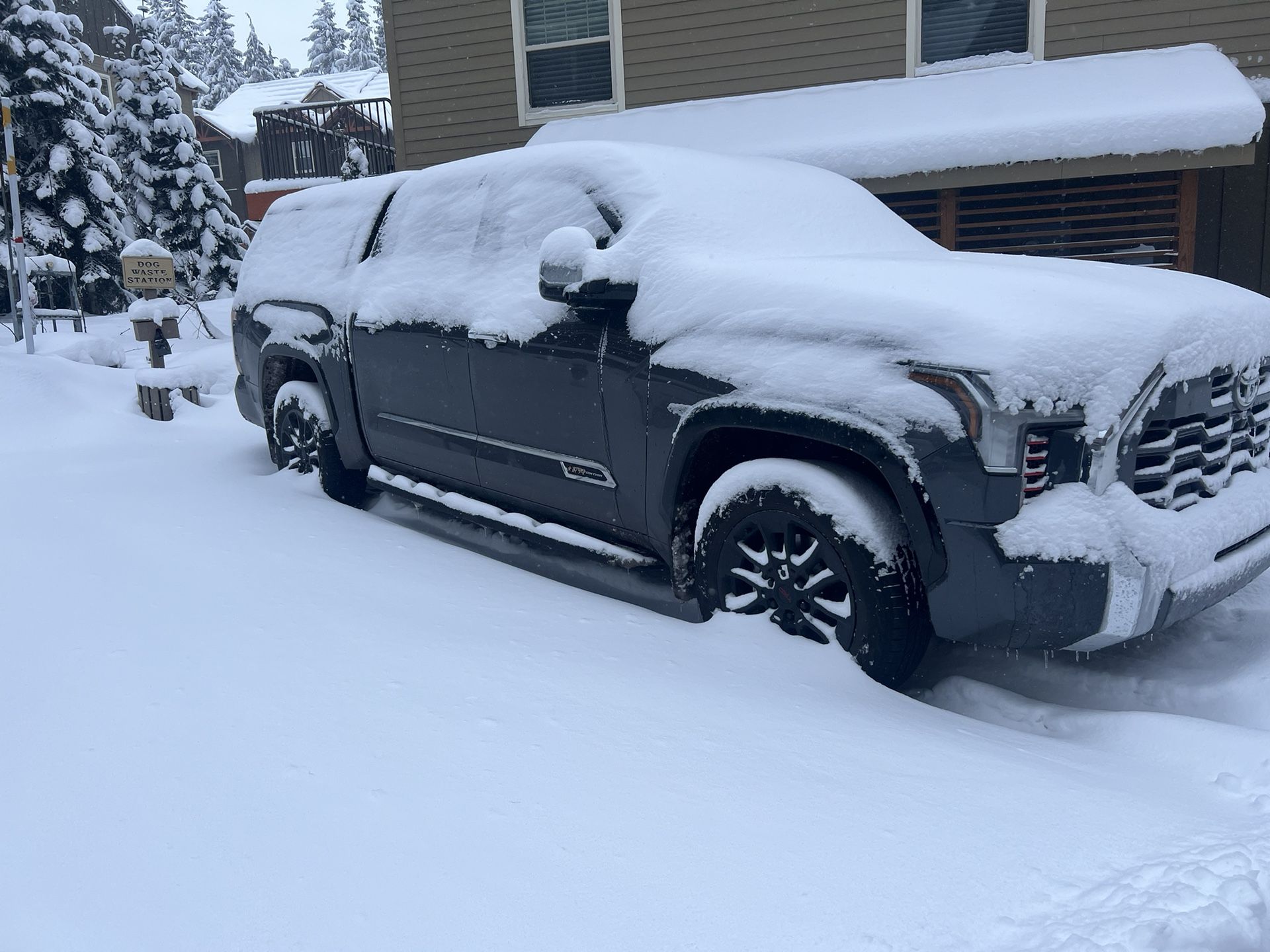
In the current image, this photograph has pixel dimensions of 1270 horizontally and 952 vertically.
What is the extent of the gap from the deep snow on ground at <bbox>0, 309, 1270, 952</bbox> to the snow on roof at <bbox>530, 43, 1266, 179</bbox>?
5.53 m

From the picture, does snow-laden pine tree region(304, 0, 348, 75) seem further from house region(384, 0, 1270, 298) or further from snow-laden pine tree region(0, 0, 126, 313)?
house region(384, 0, 1270, 298)

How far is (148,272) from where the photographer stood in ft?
28.1

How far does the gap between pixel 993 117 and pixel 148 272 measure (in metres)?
7.49

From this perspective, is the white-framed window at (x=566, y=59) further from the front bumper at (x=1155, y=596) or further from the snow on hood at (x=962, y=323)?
the front bumper at (x=1155, y=596)

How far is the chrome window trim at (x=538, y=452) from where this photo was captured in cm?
351

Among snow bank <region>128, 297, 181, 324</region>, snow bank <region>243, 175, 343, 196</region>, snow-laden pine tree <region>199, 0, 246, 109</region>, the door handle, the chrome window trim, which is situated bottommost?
the chrome window trim

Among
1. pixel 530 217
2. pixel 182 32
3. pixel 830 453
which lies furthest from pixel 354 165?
pixel 182 32

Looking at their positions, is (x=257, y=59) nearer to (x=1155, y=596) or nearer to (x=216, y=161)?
(x=216, y=161)

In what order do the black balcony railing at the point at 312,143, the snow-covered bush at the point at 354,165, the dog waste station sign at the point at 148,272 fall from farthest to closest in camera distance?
the black balcony railing at the point at 312,143
the snow-covered bush at the point at 354,165
the dog waste station sign at the point at 148,272

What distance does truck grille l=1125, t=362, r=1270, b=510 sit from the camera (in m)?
2.68

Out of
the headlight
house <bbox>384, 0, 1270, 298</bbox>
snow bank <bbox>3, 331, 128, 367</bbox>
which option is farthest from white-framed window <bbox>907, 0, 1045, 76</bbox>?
snow bank <bbox>3, 331, 128, 367</bbox>

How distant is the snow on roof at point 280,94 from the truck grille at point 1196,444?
142 ft

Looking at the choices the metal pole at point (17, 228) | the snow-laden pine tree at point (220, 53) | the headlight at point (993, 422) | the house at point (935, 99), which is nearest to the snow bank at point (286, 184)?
the house at point (935, 99)

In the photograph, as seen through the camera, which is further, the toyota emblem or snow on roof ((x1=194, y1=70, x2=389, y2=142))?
snow on roof ((x1=194, y1=70, x2=389, y2=142))
